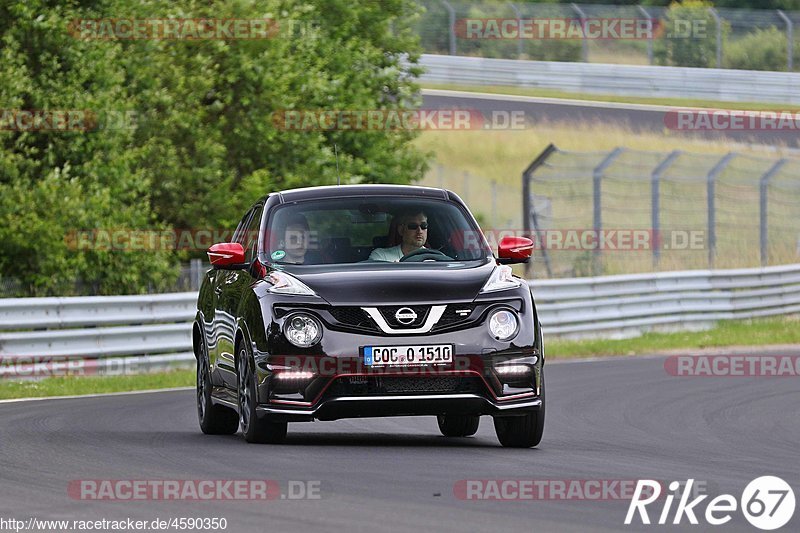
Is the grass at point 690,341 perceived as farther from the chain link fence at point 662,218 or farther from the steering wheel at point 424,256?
the steering wheel at point 424,256

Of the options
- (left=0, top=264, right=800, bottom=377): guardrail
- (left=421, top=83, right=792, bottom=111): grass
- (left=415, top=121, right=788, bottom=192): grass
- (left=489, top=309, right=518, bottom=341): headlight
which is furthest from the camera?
(left=421, top=83, right=792, bottom=111): grass

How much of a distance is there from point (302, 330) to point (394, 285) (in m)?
0.62

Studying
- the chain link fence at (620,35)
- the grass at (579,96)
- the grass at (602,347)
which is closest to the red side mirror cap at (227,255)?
the grass at (602,347)

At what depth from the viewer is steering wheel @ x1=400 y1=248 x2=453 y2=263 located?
448 inches

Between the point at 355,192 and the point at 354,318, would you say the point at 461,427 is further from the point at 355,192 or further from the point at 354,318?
the point at 354,318

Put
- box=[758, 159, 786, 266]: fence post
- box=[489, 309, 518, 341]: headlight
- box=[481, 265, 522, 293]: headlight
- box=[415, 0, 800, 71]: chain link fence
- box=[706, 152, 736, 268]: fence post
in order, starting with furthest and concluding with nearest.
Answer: box=[415, 0, 800, 71]: chain link fence < box=[758, 159, 786, 266]: fence post < box=[706, 152, 736, 268]: fence post < box=[481, 265, 522, 293]: headlight < box=[489, 309, 518, 341]: headlight

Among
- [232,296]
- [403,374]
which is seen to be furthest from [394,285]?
[232,296]

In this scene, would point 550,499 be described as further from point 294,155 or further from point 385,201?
point 294,155

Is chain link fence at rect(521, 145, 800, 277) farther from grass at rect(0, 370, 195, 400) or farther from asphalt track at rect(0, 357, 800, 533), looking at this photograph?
asphalt track at rect(0, 357, 800, 533)

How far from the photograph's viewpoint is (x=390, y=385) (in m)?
10.5

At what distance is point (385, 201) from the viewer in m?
11.8

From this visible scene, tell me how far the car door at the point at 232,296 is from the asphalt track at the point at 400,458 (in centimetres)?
52

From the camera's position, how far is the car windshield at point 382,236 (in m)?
11.4

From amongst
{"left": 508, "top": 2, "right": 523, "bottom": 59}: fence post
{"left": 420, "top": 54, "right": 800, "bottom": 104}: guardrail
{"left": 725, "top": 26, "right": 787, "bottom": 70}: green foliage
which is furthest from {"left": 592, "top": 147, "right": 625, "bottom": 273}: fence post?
{"left": 725, "top": 26, "right": 787, "bottom": 70}: green foliage
